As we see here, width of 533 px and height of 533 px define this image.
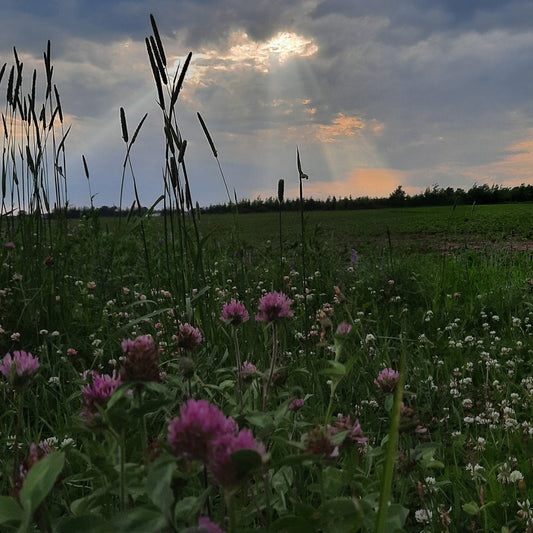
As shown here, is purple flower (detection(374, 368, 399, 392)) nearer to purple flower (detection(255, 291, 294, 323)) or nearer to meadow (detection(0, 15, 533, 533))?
meadow (detection(0, 15, 533, 533))

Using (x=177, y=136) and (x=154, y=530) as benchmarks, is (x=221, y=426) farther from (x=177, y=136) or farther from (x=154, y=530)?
(x=177, y=136)

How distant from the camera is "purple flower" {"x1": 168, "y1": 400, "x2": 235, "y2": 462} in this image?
797mm

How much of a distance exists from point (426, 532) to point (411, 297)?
3386 mm

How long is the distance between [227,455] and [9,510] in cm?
36

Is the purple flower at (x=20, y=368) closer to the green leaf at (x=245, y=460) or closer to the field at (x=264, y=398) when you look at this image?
the field at (x=264, y=398)

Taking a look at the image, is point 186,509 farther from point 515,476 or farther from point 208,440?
point 515,476

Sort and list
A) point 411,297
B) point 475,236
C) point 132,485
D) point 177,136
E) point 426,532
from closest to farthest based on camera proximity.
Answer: point 132,485 → point 426,532 → point 177,136 → point 411,297 → point 475,236

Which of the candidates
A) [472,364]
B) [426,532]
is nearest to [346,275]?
[472,364]

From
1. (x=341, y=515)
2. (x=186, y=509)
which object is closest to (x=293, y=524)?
(x=341, y=515)

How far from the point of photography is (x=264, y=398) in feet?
5.14

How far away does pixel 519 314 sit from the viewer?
430 centimetres

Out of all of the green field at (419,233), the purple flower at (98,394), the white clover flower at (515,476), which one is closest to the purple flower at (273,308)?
the purple flower at (98,394)

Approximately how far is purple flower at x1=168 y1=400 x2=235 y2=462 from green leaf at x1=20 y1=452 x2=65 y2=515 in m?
0.18

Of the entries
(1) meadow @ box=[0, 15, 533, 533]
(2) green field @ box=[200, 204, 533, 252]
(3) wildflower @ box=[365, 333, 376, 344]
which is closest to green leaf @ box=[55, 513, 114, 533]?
(1) meadow @ box=[0, 15, 533, 533]
